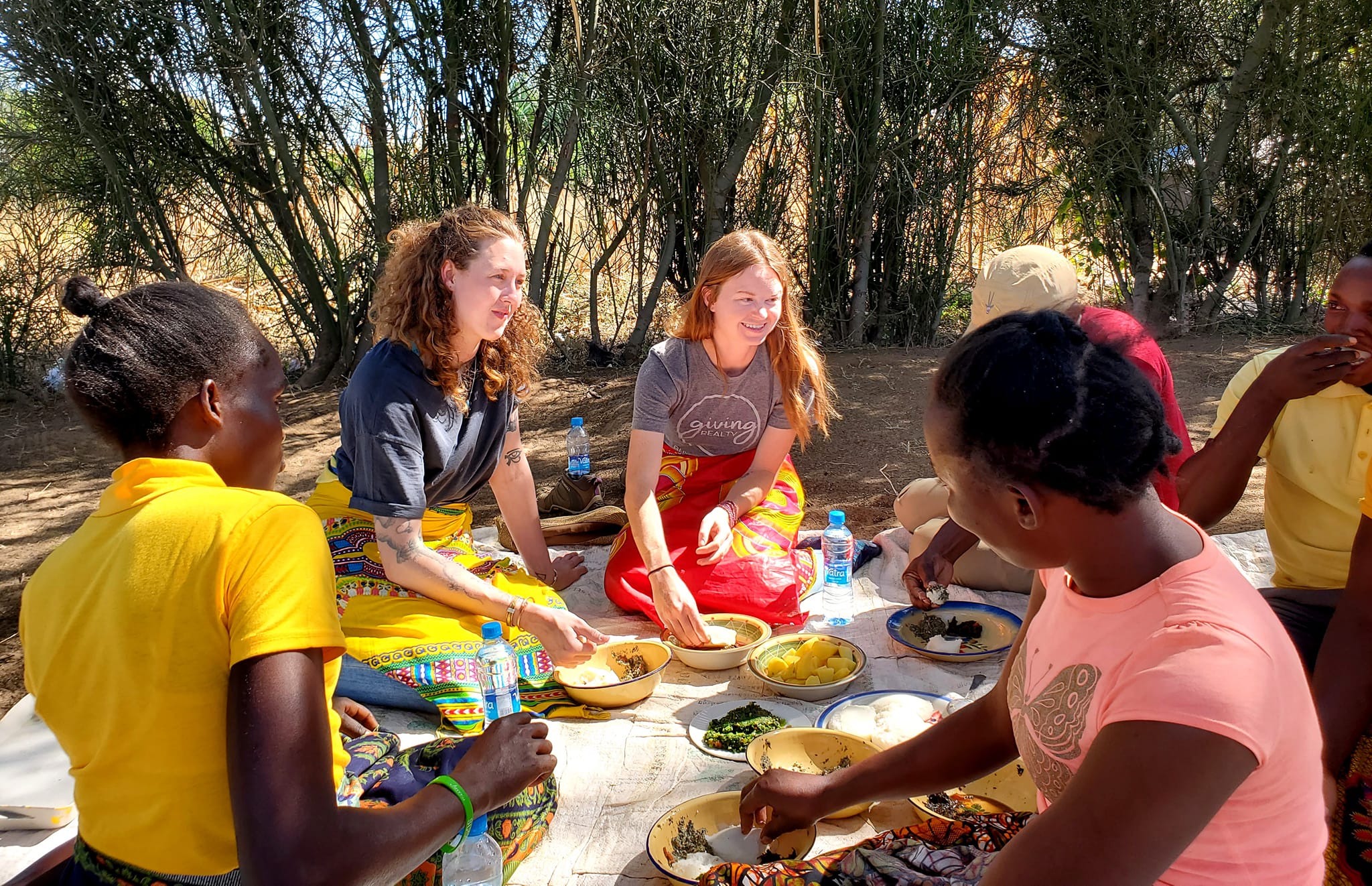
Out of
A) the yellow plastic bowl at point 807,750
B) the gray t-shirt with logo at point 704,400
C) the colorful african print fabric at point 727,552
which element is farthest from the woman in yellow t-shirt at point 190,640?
the gray t-shirt with logo at point 704,400

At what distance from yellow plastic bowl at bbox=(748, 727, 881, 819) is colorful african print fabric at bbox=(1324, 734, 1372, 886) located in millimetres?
892

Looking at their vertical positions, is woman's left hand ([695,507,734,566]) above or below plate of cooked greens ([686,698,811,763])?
above

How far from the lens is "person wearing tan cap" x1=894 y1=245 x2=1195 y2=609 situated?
2.49 meters

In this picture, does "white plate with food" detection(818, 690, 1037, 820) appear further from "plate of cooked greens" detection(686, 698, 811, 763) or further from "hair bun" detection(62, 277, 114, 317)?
"hair bun" detection(62, 277, 114, 317)

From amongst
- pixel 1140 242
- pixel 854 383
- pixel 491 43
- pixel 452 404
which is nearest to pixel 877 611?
pixel 452 404

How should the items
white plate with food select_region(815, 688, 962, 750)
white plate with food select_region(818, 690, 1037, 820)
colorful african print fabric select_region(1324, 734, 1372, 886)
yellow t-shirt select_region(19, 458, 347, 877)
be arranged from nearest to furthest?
yellow t-shirt select_region(19, 458, 347, 877)
colorful african print fabric select_region(1324, 734, 1372, 886)
white plate with food select_region(818, 690, 1037, 820)
white plate with food select_region(815, 688, 962, 750)

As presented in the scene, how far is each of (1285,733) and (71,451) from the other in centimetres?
682

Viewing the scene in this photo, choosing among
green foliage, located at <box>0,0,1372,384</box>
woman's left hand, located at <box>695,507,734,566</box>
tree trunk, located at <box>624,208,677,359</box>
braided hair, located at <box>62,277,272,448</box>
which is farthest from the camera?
tree trunk, located at <box>624,208,677,359</box>

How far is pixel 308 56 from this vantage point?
6086 millimetres

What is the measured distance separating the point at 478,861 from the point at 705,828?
46 cm

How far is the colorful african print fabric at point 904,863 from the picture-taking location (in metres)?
1.46

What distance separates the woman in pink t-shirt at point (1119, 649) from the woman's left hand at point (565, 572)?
7.98 ft

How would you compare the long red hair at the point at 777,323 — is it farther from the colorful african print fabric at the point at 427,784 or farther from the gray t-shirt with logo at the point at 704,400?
the colorful african print fabric at the point at 427,784

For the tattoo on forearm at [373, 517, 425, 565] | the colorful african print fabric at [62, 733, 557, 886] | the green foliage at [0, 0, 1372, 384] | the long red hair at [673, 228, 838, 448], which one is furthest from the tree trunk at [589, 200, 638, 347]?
the colorful african print fabric at [62, 733, 557, 886]
